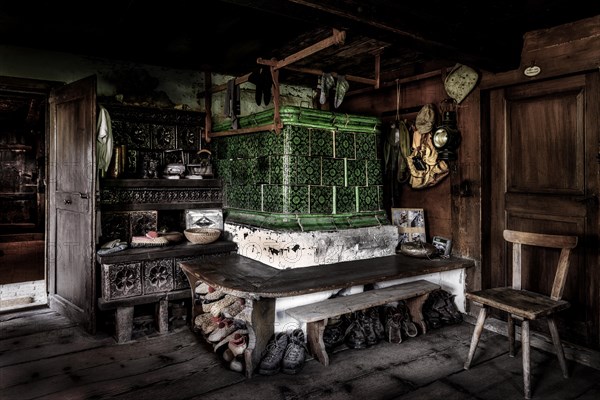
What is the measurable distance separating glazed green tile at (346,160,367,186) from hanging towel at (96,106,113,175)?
2607 mm

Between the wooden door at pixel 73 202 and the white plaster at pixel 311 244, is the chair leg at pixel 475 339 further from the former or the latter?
the wooden door at pixel 73 202

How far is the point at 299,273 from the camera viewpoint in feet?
13.0

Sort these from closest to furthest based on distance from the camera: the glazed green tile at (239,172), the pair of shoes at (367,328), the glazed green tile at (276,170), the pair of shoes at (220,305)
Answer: the pair of shoes at (367,328)
the pair of shoes at (220,305)
the glazed green tile at (276,170)
the glazed green tile at (239,172)

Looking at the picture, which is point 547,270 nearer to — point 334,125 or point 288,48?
point 334,125

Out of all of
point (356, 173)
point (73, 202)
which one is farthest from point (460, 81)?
point (73, 202)

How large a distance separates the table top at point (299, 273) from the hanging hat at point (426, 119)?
149cm

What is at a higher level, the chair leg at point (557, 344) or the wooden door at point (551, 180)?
the wooden door at point (551, 180)

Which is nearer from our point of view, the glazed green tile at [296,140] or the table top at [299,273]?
the table top at [299,273]

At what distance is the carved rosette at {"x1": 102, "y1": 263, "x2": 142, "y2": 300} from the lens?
13.3 feet

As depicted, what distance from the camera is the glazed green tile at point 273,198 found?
4.38 meters

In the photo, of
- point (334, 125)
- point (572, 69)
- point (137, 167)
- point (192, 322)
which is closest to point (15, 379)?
point (192, 322)

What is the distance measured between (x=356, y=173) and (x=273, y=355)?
2301mm

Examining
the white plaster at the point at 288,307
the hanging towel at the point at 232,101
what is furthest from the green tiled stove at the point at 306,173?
the white plaster at the point at 288,307

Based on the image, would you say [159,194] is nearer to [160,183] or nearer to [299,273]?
[160,183]
